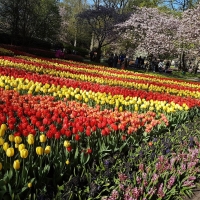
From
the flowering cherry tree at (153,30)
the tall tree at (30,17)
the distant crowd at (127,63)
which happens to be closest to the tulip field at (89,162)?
the distant crowd at (127,63)

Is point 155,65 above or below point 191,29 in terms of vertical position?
below

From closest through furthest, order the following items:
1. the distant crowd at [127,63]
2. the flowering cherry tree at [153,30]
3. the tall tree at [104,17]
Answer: the distant crowd at [127,63] → the flowering cherry tree at [153,30] → the tall tree at [104,17]

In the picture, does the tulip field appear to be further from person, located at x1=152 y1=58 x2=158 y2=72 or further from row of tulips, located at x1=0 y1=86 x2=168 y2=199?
person, located at x1=152 y1=58 x2=158 y2=72

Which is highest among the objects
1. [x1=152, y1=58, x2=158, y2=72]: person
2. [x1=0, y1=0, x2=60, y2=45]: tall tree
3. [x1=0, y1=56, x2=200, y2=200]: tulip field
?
[x1=0, y1=0, x2=60, y2=45]: tall tree

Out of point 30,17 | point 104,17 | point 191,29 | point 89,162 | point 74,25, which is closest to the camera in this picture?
point 89,162

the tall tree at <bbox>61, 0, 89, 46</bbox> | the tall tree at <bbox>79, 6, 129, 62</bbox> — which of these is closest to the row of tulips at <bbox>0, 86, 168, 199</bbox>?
the tall tree at <bbox>79, 6, 129, 62</bbox>

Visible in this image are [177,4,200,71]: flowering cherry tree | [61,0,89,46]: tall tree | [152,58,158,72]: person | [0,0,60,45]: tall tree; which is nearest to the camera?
[177,4,200,71]: flowering cherry tree

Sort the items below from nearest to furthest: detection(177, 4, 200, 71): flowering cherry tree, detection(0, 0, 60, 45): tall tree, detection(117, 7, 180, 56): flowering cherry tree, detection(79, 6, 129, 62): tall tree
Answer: detection(177, 4, 200, 71): flowering cherry tree
detection(117, 7, 180, 56): flowering cherry tree
detection(0, 0, 60, 45): tall tree
detection(79, 6, 129, 62): tall tree

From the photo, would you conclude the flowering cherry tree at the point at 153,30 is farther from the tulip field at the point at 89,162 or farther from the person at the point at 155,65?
the tulip field at the point at 89,162

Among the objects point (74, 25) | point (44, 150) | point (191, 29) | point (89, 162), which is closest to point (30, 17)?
point (191, 29)

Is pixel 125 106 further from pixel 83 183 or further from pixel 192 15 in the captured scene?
pixel 192 15

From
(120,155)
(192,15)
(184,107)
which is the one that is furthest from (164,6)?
(120,155)

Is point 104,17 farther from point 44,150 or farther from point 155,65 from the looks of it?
point 44,150

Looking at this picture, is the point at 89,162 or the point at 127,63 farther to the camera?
the point at 127,63
